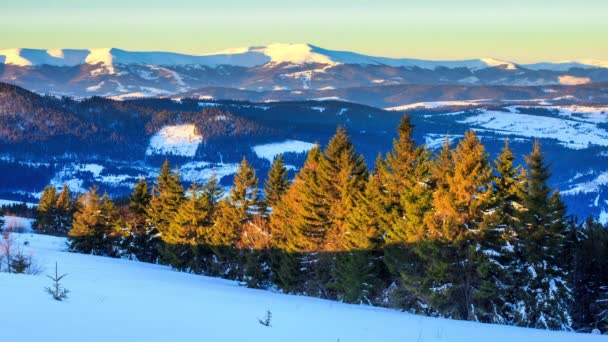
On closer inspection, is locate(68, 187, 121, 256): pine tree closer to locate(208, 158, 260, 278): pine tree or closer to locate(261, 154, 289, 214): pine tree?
locate(208, 158, 260, 278): pine tree

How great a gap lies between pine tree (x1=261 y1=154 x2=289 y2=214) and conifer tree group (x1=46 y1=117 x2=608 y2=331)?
0.39 feet

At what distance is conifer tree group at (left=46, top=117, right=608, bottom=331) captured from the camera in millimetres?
30219

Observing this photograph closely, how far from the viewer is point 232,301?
18.8 meters

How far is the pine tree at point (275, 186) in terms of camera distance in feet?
160

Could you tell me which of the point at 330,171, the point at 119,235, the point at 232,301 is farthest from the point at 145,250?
the point at 232,301

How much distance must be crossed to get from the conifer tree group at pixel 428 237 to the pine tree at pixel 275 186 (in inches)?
4.7

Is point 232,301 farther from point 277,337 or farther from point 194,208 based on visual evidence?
point 194,208

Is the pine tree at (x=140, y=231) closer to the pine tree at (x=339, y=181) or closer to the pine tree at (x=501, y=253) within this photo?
the pine tree at (x=339, y=181)

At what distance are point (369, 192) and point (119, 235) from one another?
34.2 metres

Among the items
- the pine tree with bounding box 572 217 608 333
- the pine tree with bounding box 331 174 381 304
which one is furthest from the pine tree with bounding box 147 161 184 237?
the pine tree with bounding box 572 217 608 333

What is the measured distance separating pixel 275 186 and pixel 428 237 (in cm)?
2017

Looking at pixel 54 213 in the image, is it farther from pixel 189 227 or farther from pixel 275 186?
pixel 275 186

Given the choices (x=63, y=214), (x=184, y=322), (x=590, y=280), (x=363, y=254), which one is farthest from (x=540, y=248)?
(x=63, y=214)

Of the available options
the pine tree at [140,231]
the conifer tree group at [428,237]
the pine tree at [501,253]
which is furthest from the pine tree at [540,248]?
the pine tree at [140,231]
